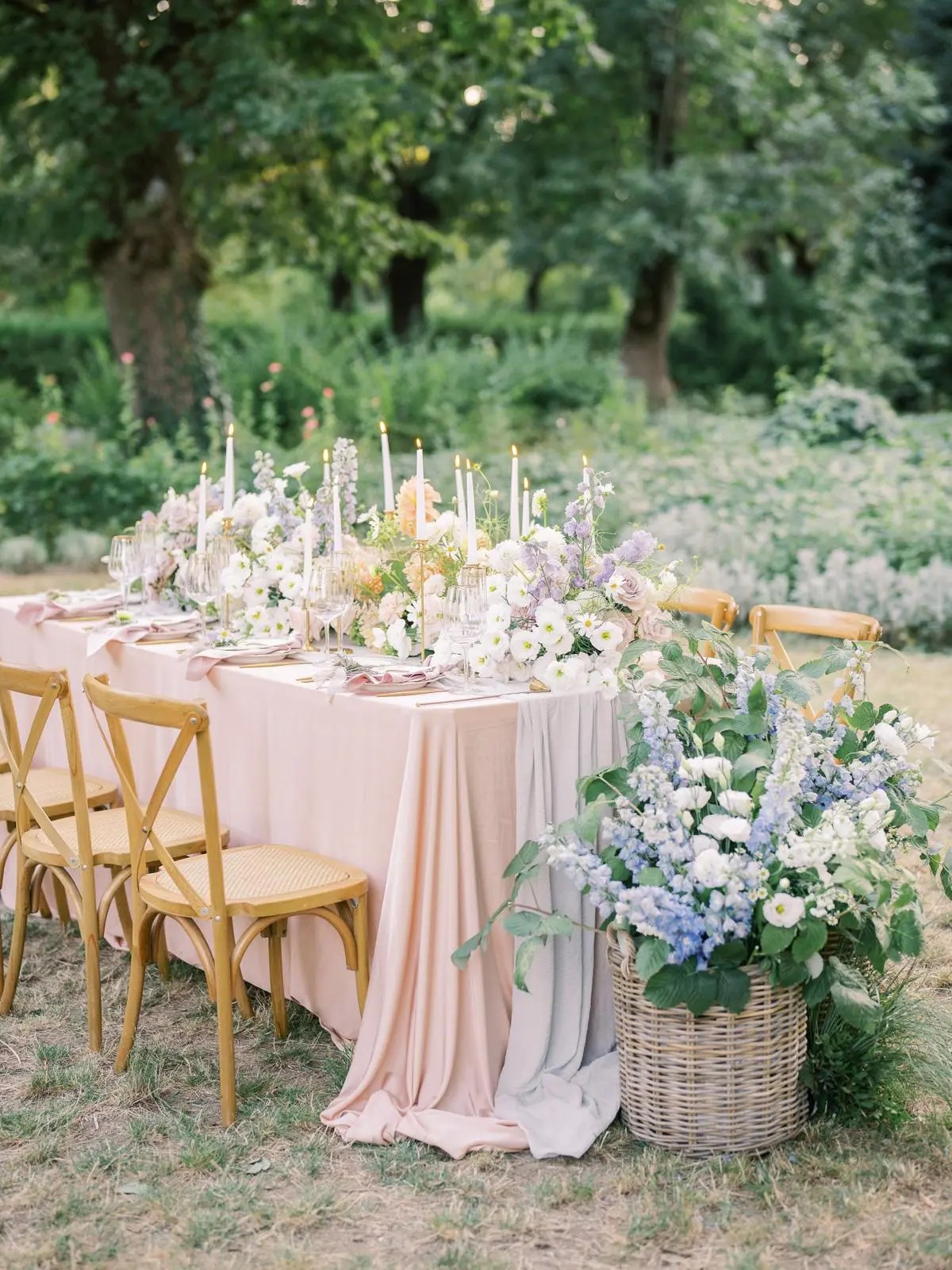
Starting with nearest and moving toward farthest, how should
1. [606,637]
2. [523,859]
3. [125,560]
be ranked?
[523,859] → [606,637] → [125,560]

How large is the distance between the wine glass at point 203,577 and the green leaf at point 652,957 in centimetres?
186

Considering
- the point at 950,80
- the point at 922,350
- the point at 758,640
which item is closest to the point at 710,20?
the point at 950,80

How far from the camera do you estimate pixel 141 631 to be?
468 centimetres

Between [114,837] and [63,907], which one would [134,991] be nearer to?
[114,837]

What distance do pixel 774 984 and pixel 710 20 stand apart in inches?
633

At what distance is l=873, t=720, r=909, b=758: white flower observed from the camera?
143 inches

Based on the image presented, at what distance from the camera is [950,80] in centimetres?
1970

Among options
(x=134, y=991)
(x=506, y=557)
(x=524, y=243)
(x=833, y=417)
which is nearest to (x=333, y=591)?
(x=506, y=557)

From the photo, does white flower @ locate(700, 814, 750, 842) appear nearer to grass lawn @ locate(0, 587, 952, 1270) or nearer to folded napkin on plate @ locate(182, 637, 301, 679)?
grass lawn @ locate(0, 587, 952, 1270)

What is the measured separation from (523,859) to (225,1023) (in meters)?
0.84

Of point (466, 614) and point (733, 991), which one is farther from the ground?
point (466, 614)

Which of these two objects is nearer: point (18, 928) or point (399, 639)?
point (399, 639)

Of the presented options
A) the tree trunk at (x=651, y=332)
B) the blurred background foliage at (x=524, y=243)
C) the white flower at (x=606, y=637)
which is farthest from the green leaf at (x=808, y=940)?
the tree trunk at (x=651, y=332)

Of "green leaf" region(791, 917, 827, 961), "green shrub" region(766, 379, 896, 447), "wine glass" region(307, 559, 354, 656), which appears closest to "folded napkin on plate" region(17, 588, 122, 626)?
"wine glass" region(307, 559, 354, 656)
